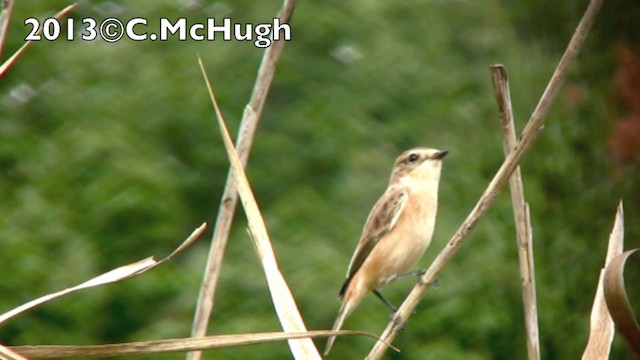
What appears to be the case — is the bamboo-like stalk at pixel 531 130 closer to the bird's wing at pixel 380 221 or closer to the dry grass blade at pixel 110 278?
the dry grass blade at pixel 110 278

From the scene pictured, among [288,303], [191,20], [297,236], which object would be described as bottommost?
[297,236]

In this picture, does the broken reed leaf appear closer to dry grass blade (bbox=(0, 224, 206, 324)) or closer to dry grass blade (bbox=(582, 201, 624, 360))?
dry grass blade (bbox=(582, 201, 624, 360))

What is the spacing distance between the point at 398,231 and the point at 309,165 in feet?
9.56

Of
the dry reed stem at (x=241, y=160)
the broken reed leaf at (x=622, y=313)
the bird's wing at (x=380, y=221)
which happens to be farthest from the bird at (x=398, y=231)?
the broken reed leaf at (x=622, y=313)

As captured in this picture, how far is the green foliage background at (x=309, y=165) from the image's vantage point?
6.39m

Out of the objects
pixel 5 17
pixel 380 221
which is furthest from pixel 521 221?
pixel 380 221

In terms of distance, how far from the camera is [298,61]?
299 inches

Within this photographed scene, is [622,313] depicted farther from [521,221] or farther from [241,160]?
[241,160]

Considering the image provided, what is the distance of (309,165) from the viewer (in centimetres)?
749

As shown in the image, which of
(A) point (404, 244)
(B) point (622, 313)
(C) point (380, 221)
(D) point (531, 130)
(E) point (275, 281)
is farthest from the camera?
(C) point (380, 221)

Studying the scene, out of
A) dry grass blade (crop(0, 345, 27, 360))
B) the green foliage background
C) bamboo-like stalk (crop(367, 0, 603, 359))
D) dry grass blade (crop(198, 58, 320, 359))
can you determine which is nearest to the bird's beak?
the green foliage background

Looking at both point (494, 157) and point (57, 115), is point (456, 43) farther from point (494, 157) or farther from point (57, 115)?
point (57, 115)

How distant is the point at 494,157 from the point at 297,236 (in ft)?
4.90

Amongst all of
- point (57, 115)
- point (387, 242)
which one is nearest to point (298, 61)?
point (57, 115)
